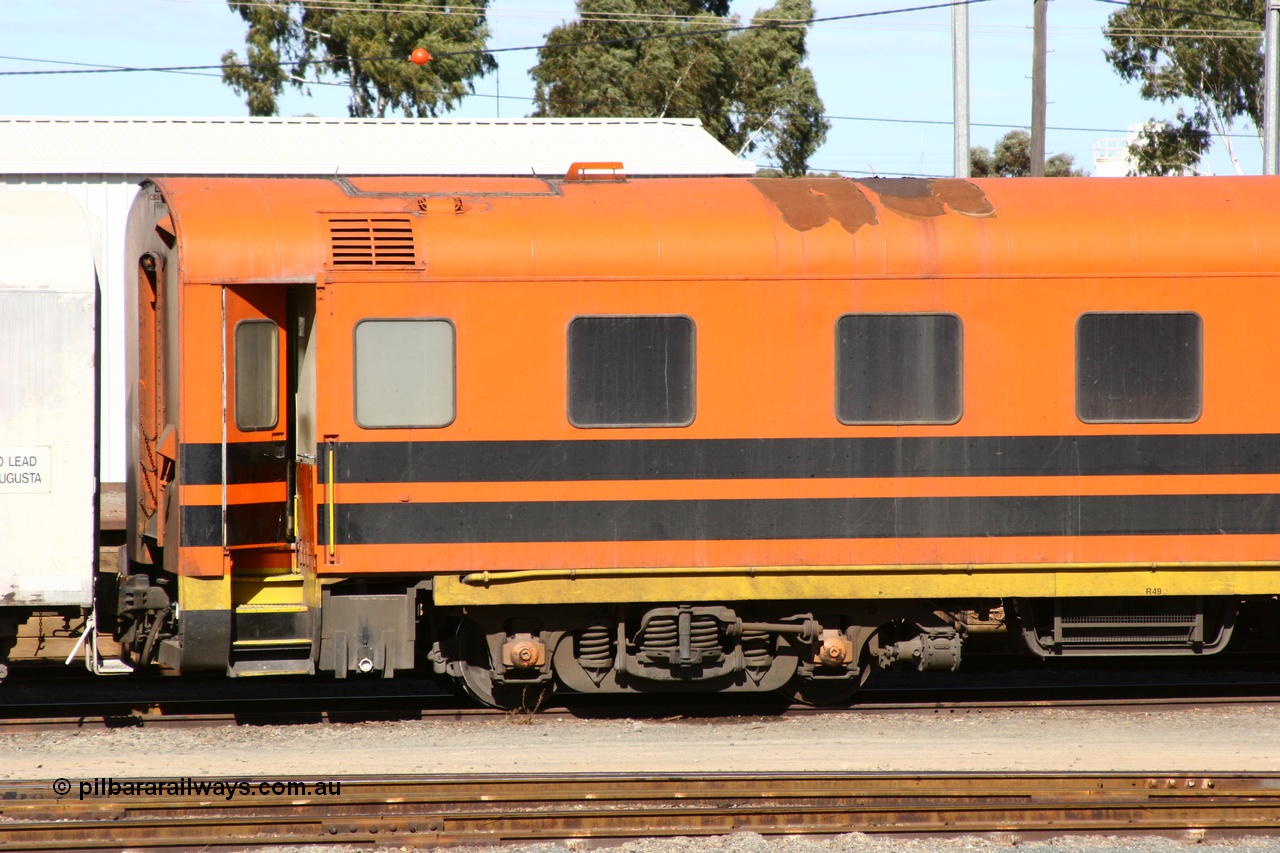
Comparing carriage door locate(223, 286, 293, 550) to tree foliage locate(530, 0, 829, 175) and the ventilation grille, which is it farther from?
tree foliage locate(530, 0, 829, 175)

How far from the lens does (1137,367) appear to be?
347 inches

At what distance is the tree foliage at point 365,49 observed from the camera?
4472cm

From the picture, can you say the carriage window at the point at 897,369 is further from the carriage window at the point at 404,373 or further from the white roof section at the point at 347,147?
the white roof section at the point at 347,147

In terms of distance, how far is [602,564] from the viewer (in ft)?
28.3

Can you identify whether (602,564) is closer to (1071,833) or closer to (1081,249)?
(1071,833)

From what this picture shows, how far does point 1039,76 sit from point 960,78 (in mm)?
4214

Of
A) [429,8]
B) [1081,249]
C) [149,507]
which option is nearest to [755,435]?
[1081,249]

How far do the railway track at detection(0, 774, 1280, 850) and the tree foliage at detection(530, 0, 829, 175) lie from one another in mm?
38435

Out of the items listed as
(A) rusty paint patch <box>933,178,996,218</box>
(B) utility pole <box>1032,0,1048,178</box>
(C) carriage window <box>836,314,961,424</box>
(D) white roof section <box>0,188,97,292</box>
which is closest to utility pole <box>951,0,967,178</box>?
(B) utility pole <box>1032,0,1048,178</box>

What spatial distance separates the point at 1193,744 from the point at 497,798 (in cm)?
487

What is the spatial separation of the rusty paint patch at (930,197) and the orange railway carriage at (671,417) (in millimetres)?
40

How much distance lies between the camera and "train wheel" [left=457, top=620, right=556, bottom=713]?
9.08m

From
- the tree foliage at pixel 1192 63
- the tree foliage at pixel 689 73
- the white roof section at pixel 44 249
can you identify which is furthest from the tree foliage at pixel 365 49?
the white roof section at pixel 44 249

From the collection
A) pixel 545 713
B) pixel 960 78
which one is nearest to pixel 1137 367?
pixel 545 713
